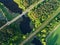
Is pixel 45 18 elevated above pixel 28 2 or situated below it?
below

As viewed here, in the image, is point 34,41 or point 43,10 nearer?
point 34,41

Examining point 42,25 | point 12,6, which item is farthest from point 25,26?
point 12,6

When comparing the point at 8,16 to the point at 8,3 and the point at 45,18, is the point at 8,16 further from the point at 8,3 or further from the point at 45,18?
the point at 45,18

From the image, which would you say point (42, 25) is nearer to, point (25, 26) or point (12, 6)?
point (25, 26)

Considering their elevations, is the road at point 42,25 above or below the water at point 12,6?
below

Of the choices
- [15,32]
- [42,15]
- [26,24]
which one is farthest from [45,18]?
[15,32]

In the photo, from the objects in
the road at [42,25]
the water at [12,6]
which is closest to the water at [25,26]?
the road at [42,25]

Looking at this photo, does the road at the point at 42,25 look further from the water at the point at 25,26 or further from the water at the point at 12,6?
the water at the point at 12,6

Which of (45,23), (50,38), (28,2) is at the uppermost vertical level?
(28,2)

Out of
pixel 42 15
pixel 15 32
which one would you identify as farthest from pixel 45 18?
pixel 15 32
